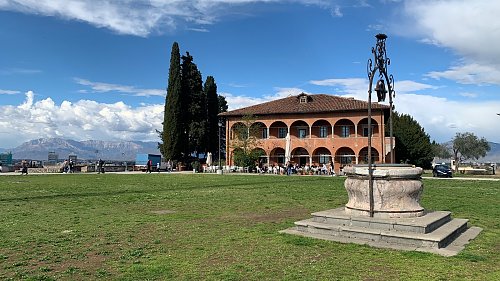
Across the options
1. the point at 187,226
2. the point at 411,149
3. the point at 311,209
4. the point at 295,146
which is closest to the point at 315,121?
the point at 295,146

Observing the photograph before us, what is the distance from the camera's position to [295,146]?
54969 mm

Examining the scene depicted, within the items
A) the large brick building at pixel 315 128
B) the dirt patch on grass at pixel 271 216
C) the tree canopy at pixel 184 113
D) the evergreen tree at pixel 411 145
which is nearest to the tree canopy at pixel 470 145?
the evergreen tree at pixel 411 145

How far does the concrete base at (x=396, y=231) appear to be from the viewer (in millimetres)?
7309

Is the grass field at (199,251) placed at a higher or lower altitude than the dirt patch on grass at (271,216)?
lower

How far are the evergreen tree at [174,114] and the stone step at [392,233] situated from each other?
48.9m

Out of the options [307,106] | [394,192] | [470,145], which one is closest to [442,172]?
[307,106]

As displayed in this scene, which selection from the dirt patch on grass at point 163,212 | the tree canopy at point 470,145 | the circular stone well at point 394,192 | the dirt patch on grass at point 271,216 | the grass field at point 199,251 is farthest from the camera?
the tree canopy at point 470,145

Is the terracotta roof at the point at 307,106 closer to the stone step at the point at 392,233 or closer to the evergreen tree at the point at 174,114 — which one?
the evergreen tree at the point at 174,114

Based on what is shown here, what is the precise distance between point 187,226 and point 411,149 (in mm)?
56015

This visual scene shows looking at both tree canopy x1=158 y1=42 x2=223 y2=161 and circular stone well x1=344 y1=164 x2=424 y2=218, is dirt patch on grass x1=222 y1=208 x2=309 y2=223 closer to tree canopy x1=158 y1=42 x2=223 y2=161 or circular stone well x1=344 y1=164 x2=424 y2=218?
circular stone well x1=344 y1=164 x2=424 y2=218

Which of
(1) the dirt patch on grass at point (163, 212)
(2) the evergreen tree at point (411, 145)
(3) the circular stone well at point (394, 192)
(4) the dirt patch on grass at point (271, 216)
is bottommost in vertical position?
(4) the dirt patch on grass at point (271, 216)

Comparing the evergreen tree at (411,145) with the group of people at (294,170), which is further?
the evergreen tree at (411,145)

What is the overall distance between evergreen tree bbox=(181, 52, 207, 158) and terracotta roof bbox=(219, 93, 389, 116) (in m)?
4.69

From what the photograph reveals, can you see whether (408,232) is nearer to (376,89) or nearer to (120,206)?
(376,89)
